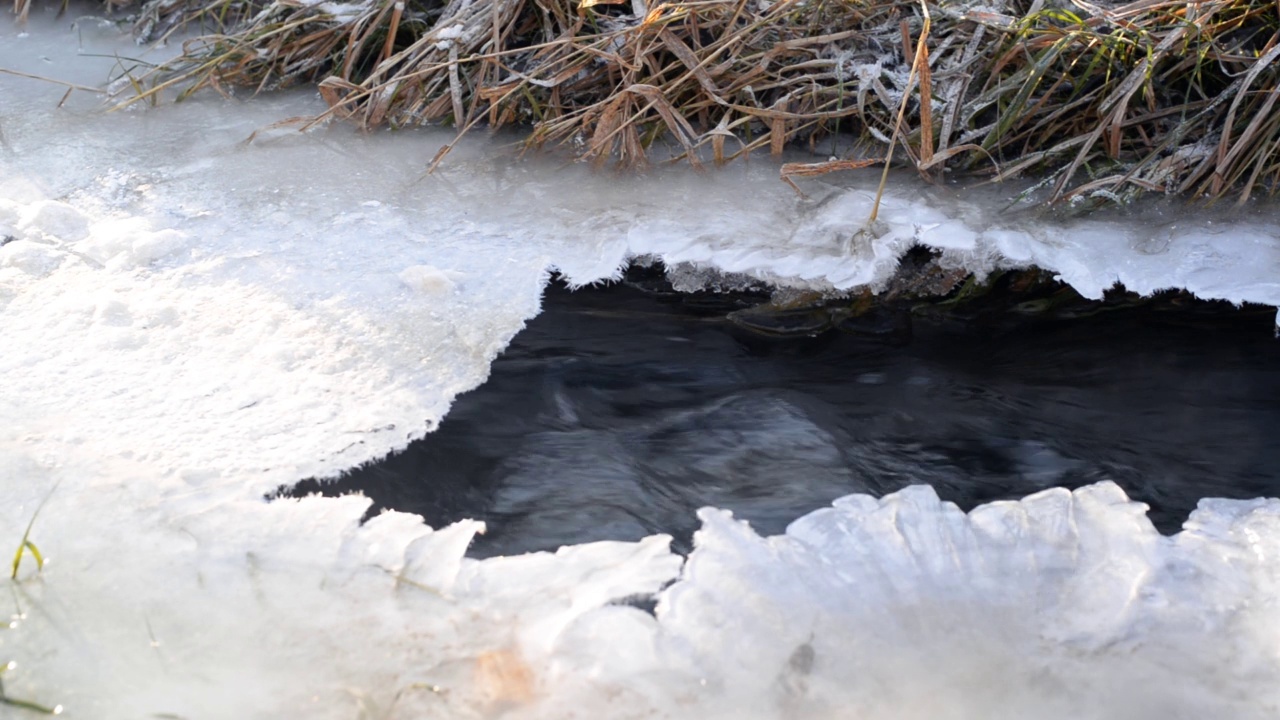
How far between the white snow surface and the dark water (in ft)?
0.30

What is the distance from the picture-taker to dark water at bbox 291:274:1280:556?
172cm

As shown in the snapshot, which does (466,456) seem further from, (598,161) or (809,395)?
(598,161)

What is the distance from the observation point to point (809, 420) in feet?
6.27

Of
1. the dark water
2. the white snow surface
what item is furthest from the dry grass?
the dark water

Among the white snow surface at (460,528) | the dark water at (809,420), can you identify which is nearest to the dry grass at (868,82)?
the white snow surface at (460,528)

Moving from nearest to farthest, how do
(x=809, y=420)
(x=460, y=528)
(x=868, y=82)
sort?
(x=460, y=528) < (x=809, y=420) < (x=868, y=82)

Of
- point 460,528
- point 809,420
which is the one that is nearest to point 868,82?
point 809,420

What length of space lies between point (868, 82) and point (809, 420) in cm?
93

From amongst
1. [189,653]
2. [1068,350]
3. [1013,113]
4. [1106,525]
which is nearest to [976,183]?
[1013,113]

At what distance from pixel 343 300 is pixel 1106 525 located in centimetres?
146

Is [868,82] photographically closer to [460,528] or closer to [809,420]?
[809,420]

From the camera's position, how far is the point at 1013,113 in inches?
90.7

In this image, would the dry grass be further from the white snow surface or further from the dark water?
the dark water

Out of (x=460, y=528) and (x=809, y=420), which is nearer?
(x=460, y=528)
